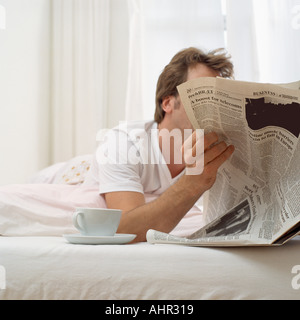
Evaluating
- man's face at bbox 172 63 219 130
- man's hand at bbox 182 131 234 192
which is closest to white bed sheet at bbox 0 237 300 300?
man's hand at bbox 182 131 234 192

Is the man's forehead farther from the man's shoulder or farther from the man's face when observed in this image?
the man's shoulder

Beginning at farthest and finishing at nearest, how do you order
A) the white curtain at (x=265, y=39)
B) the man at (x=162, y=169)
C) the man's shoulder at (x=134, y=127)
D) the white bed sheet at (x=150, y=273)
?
the white curtain at (x=265, y=39) < the man's shoulder at (x=134, y=127) < the man at (x=162, y=169) < the white bed sheet at (x=150, y=273)

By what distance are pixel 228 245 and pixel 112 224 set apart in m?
0.20

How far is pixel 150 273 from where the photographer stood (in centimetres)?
51

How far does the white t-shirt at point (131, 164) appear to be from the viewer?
39.5 inches

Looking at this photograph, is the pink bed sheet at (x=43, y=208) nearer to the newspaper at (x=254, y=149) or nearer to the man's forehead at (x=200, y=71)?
the newspaper at (x=254, y=149)

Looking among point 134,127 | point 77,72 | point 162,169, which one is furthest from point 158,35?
point 162,169

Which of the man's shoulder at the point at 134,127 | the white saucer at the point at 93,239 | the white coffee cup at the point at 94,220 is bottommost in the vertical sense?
the white saucer at the point at 93,239

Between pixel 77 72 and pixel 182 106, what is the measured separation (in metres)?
1.24

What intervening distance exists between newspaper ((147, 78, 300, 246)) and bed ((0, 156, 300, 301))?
28 mm

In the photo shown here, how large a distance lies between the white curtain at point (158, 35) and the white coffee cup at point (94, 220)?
1.68 m

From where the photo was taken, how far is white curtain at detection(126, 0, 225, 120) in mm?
2314

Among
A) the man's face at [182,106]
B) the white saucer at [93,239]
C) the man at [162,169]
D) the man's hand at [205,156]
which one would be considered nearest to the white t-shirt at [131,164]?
the man at [162,169]
